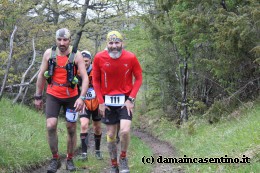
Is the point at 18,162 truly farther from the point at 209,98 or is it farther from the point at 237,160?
the point at 209,98

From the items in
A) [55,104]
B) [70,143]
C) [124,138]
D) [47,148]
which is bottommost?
[47,148]

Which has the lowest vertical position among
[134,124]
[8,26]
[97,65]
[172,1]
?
[134,124]

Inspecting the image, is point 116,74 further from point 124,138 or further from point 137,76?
point 124,138

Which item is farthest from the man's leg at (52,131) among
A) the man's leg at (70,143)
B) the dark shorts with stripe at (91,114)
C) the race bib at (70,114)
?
the dark shorts with stripe at (91,114)

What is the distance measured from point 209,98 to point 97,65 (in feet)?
37.8

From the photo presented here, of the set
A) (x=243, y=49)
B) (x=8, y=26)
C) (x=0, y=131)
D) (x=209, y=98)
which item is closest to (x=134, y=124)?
(x=209, y=98)

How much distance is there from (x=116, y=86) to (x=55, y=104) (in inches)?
43.9

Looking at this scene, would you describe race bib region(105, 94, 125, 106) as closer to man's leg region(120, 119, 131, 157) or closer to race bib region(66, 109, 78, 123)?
man's leg region(120, 119, 131, 157)

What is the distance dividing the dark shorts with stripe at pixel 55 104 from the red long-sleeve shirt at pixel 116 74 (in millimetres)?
545

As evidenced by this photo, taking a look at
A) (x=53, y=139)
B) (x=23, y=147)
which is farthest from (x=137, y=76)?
(x=23, y=147)

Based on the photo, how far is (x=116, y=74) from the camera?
6422 millimetres

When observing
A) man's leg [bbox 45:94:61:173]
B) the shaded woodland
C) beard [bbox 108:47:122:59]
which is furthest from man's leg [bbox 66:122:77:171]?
the shaded woodland

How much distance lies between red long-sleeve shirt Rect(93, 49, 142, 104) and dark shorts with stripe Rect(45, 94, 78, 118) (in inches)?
21.5

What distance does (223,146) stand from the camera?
24.0 feet
